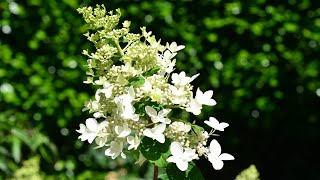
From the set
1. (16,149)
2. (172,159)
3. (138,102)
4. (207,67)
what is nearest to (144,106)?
(138,102)

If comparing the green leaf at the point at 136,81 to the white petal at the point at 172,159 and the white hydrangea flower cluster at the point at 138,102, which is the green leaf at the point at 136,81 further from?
the white petal at the point at 172,159

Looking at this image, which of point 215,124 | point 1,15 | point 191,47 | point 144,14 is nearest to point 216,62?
point 191,47

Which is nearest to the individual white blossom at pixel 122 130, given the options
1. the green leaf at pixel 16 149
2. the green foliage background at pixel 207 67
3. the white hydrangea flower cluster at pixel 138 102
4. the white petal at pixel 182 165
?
the white hydrangea flower cluster at pixel 138 102

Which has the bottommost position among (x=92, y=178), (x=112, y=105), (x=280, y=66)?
(x=112, y=105)

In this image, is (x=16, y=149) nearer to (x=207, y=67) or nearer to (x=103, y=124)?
(x=207, y=67)

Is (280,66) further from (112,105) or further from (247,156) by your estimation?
(112,105)

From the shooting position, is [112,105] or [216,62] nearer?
[112,105]

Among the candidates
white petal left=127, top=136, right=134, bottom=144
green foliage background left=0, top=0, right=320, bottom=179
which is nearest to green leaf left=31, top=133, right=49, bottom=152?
green foliage background left=0, top=0, right=320, bottom=179

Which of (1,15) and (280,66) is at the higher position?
(1,15)
